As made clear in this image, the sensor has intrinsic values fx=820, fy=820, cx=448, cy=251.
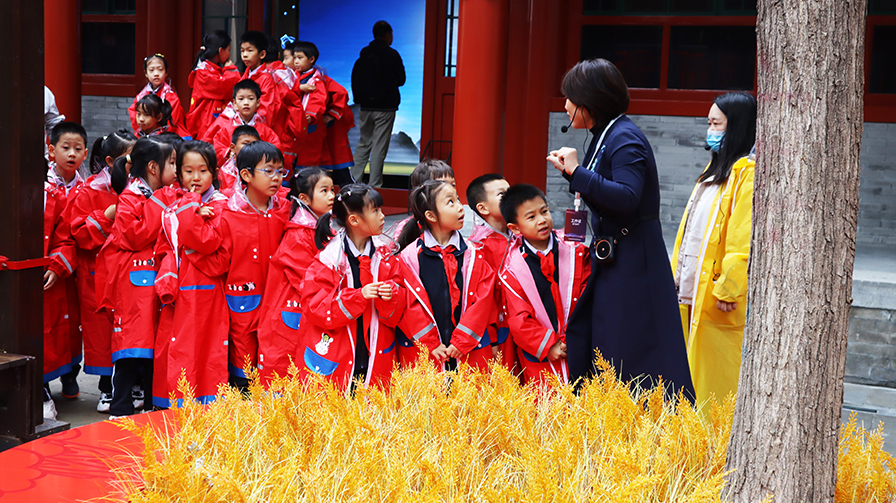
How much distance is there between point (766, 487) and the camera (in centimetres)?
203

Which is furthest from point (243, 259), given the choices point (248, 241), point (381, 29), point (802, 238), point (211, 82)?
point (381, 29)

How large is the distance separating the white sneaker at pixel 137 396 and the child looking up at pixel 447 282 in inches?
62.4

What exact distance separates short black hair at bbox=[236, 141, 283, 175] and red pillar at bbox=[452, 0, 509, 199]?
274 centimetres

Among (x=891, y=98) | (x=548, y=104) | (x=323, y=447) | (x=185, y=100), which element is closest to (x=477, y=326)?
(x=323, y=447)

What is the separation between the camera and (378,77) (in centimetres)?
807

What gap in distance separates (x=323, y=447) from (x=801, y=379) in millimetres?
1279

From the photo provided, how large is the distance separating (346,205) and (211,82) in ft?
11.9

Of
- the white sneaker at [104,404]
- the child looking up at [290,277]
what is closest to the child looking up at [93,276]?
the white sneaker at [104,404]

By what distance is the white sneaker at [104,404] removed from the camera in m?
4.21

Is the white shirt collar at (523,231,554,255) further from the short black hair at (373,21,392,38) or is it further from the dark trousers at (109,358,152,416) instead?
the short black hair at (373,21,392,38)

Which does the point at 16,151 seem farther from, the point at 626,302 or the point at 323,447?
the point at 626,302

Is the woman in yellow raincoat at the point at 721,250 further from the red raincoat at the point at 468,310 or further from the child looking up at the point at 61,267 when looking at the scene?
the child looking up at the point at 61,267

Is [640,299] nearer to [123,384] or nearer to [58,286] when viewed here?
[123,384]

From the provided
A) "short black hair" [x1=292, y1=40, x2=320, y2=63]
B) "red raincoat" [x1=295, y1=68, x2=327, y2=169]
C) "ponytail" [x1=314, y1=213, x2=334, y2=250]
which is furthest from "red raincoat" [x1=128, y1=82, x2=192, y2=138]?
"ponytail" [x1=314, y1=213, x2=334, y2=250]
